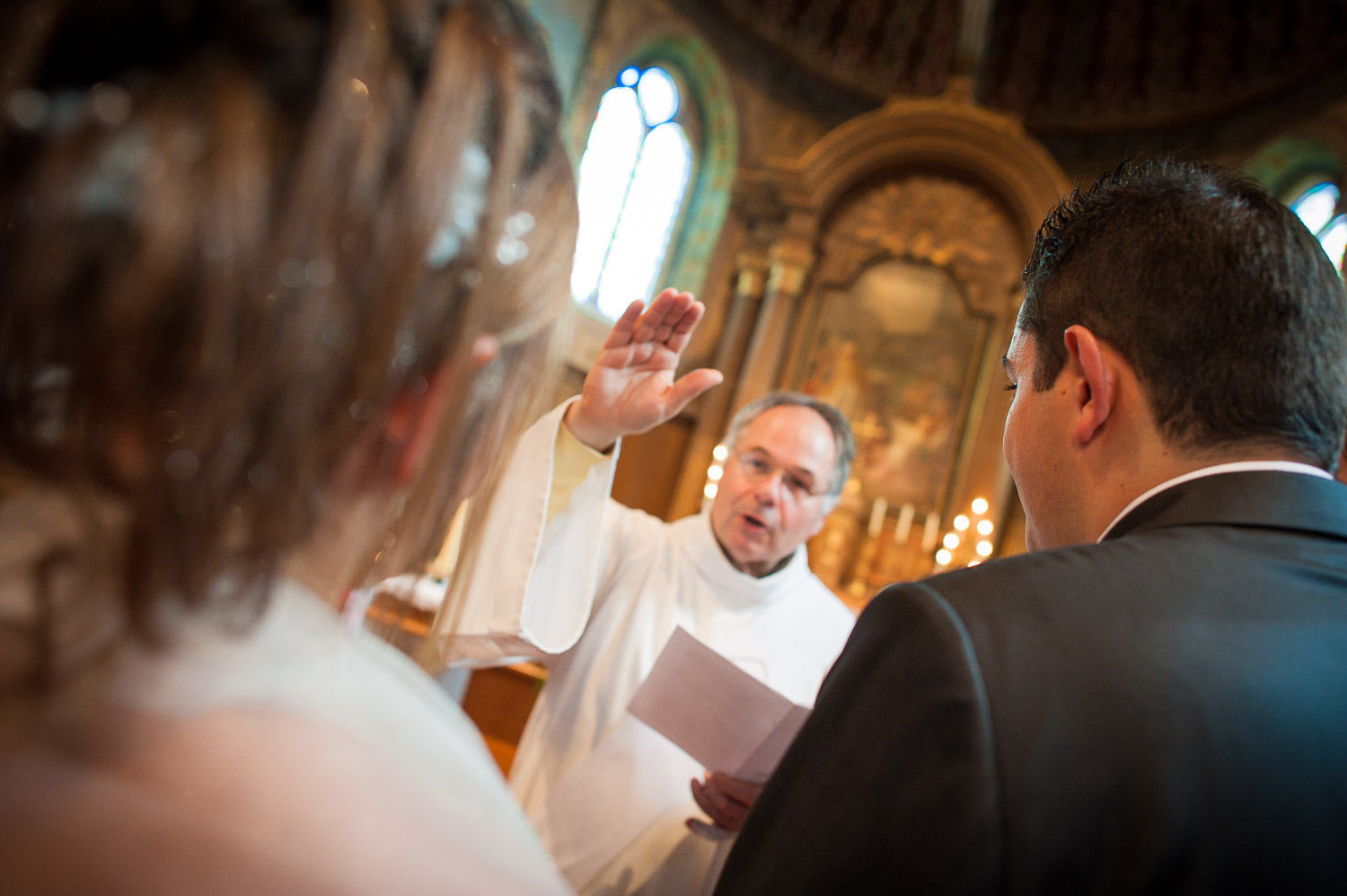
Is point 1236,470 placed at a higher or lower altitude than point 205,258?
higher

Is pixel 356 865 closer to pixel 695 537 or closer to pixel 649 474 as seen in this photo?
pixel 695 537

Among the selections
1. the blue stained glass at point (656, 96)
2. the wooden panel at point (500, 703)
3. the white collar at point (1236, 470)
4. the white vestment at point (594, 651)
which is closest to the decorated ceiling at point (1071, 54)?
the blue stained glass at point (656, 96)

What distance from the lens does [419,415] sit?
84cm

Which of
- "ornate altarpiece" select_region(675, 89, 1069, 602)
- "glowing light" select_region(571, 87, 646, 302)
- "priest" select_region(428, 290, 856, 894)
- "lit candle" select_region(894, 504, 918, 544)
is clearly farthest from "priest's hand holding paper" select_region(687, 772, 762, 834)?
"glowing light" select_region(571, 87, 646, 302)

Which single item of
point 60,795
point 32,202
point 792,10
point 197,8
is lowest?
point 60,795

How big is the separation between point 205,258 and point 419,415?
0.24m

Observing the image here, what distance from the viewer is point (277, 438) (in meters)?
0.69

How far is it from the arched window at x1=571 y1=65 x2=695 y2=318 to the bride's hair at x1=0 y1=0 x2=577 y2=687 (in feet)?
31.0

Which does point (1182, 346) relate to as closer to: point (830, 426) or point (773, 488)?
point (773, 488)

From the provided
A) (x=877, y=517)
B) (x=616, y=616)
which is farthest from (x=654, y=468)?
(x=616, y=616)

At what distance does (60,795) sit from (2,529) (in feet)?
0.69

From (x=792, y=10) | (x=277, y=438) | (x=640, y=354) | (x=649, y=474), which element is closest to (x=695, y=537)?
(x=640, y=354)

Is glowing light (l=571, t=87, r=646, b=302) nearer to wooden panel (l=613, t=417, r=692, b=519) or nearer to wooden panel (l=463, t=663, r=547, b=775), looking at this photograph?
wooden panel (l=613, t=417, r=692, b=519)

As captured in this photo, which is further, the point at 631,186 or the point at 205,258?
the point at 631,186
